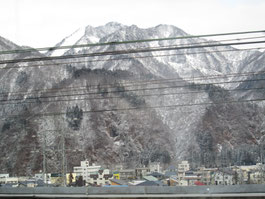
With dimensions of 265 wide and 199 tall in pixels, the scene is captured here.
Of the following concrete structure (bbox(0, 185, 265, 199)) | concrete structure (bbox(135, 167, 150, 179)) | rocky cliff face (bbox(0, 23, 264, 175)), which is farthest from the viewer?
rocky cliff face (bbox(0, 23, 264, 175))

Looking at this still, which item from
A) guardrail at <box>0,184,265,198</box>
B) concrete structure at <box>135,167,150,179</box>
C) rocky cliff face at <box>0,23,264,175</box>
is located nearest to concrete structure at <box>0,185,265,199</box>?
guardrail at <box>0,184,265,198</box>

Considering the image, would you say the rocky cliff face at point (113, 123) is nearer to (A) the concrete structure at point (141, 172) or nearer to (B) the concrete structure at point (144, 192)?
(A) the concrete structure at point (141, 172)

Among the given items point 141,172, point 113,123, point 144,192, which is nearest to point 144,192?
point 144,192

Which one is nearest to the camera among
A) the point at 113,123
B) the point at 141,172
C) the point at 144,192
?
the point at 144,192

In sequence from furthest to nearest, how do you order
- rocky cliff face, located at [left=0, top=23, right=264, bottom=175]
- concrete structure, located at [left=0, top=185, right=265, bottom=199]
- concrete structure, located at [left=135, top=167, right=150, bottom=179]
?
1. rocky cliff face, located at [left=0, top=23, right=264, bottom=175]
2. concrete structure, located at [left=135, top=167, right=150, bottom=179]
3. concrete structure, located at [left=0, top=185, right=265, bottom=199]

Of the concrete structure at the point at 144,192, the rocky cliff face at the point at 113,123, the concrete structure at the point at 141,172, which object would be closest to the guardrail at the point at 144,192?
the concrete structure at the point at 144,192

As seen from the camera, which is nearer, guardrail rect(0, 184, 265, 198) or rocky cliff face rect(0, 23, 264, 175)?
guardrail rect(0, 184, 265, 198)

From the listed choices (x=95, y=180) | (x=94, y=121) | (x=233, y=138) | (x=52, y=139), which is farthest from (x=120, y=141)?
(x=95, y=180)

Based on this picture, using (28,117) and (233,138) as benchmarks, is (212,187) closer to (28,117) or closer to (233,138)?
(28,117)

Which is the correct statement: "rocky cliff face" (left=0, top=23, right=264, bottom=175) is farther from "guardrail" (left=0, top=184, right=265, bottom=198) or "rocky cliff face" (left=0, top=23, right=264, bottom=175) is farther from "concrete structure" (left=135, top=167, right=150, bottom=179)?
"guardrail" (left=0, top=184, right=265, bottom=198)

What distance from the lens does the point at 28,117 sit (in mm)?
112438

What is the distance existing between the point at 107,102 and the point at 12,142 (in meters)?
30.2

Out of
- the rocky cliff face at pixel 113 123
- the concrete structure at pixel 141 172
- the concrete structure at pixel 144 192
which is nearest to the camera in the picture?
the concrete structure at pixel 144 192

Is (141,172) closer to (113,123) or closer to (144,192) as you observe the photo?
(144,192)
